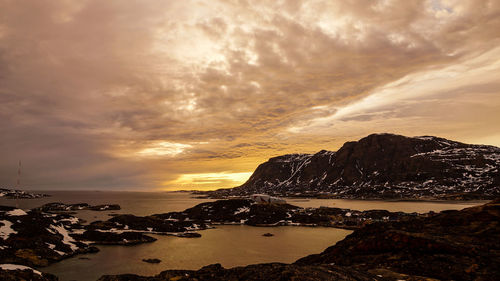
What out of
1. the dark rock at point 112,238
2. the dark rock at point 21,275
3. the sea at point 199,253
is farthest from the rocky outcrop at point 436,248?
the dark rock at point 112,238

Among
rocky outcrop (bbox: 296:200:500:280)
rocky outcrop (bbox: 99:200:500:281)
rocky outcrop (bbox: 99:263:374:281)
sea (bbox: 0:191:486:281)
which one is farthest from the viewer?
sea (bbox: 0:191:486:281)

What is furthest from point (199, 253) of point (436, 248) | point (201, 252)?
point (436, 248)

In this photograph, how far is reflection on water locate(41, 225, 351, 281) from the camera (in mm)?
56344

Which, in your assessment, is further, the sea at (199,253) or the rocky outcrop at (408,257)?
the sea at (199,253)

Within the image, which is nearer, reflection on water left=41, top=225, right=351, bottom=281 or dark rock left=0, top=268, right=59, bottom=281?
dark rock left=0, top=268, right=59, bottom=281

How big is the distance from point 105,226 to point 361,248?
100104 mm

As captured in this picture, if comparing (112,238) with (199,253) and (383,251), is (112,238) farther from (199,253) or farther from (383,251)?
(383,251)

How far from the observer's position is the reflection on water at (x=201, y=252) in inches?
2218

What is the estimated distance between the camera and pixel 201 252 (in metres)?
74.7

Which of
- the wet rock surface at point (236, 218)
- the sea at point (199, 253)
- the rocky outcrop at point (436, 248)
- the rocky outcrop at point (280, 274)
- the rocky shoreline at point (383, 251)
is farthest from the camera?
the wet rock surface at point (236, 218)

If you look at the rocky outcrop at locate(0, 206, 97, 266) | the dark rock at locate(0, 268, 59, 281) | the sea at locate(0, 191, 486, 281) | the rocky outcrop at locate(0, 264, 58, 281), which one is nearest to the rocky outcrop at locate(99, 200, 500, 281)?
the dark rock at locate(0, 268, 59, 281)

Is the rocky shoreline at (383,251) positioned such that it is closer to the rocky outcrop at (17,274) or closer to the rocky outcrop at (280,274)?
the rocky outcrop at (280,274)

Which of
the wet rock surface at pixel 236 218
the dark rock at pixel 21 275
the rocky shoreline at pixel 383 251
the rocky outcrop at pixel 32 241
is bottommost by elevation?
the wet rock surface at pixel 236 218

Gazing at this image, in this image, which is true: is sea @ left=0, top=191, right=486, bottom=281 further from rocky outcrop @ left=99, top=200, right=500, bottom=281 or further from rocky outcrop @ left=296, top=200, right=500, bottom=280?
rocky outcrop @ left=296, top=200, right=500, bottom=280
